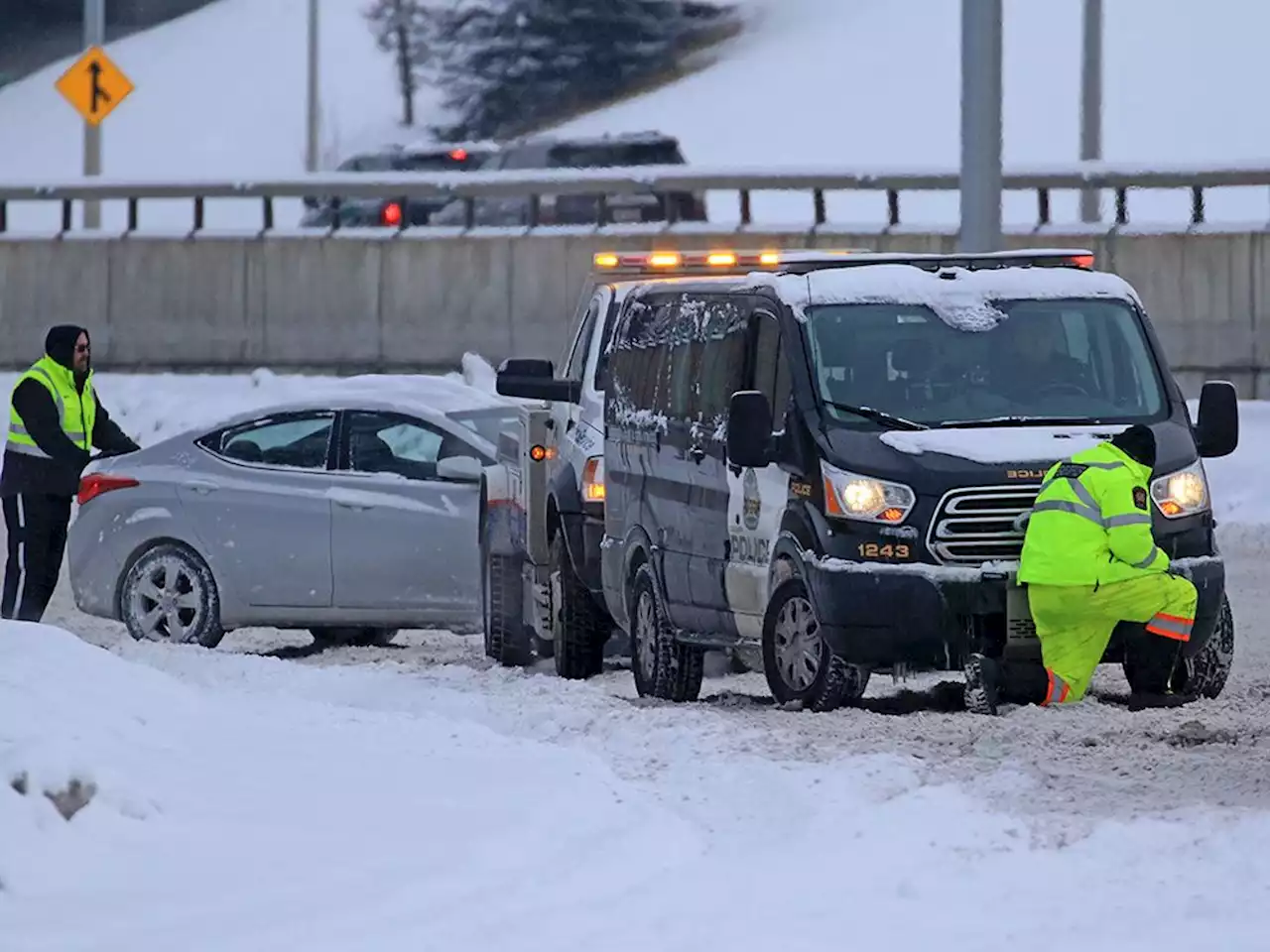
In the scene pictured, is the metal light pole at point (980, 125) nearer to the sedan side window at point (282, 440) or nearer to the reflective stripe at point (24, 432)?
the sedan side window at point (282, 440)

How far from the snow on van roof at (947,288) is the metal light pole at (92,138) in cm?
2118

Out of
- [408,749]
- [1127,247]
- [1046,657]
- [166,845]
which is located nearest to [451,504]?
[1046,657]

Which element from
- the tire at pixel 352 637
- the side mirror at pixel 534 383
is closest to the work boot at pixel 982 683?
the side mirror at pixel 534 383

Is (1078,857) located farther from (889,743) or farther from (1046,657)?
(1046,657)

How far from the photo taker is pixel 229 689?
39.1ft

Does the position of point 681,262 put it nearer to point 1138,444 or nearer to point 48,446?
point 48,446

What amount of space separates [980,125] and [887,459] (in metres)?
7.19

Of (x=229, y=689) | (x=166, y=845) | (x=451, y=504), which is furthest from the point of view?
(x=451, y=504)

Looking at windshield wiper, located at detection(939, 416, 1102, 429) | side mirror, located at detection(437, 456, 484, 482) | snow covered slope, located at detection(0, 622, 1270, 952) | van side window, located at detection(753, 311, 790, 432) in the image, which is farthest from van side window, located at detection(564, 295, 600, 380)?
snow covered slope, located at detection(0, 622, 1270, 952)

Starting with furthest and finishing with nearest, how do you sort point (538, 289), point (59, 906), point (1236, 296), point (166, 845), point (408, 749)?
point (538, 289) → point (1236, 296) → point (408, 749) → point (166, 845) → point (59, 906)

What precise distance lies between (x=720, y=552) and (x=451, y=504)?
11.7 feet

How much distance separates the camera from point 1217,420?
12023mm

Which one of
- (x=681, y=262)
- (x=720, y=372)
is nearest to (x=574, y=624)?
(x=681, y=262)

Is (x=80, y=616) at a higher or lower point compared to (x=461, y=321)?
lower
